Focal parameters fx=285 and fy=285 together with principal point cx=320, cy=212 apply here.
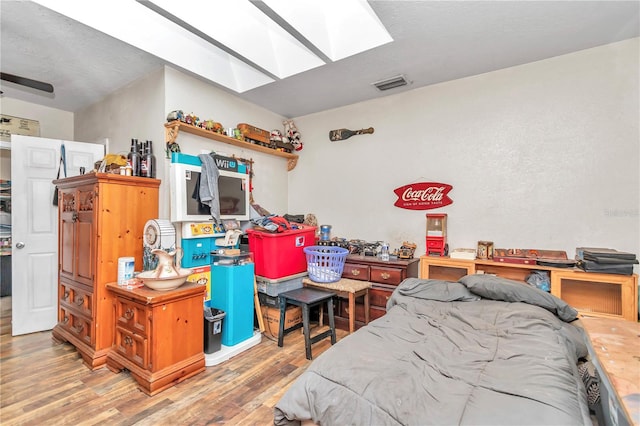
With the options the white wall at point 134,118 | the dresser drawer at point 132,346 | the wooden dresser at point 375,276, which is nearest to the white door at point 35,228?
the white wall at point 134,118

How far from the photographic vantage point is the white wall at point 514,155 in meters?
2.47

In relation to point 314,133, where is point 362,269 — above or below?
below

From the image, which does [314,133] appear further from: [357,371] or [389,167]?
[357,371]

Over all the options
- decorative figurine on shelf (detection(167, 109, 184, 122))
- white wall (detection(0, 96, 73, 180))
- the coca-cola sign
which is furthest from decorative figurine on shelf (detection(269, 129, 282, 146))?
white wall (detection(0, 96, 73, 180))

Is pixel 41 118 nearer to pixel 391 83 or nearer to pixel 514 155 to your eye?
pixel 391 83

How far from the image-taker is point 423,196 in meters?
3.35

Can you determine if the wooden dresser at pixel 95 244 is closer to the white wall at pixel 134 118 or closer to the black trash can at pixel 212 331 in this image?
the white wall at pixel 134 118

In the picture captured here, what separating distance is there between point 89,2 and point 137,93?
1.04 metres

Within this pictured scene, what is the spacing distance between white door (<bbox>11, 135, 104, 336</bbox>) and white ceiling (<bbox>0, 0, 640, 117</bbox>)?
31.6 inches

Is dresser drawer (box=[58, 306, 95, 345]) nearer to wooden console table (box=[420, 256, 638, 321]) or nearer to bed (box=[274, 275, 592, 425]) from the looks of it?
bed (box=[274, 275, 592, 425])

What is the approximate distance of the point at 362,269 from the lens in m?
3.23

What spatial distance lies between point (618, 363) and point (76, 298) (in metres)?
3.76

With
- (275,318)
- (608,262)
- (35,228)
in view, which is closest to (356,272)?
(275,318)

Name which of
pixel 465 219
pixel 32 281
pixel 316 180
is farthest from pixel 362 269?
A: pixel 32 281
